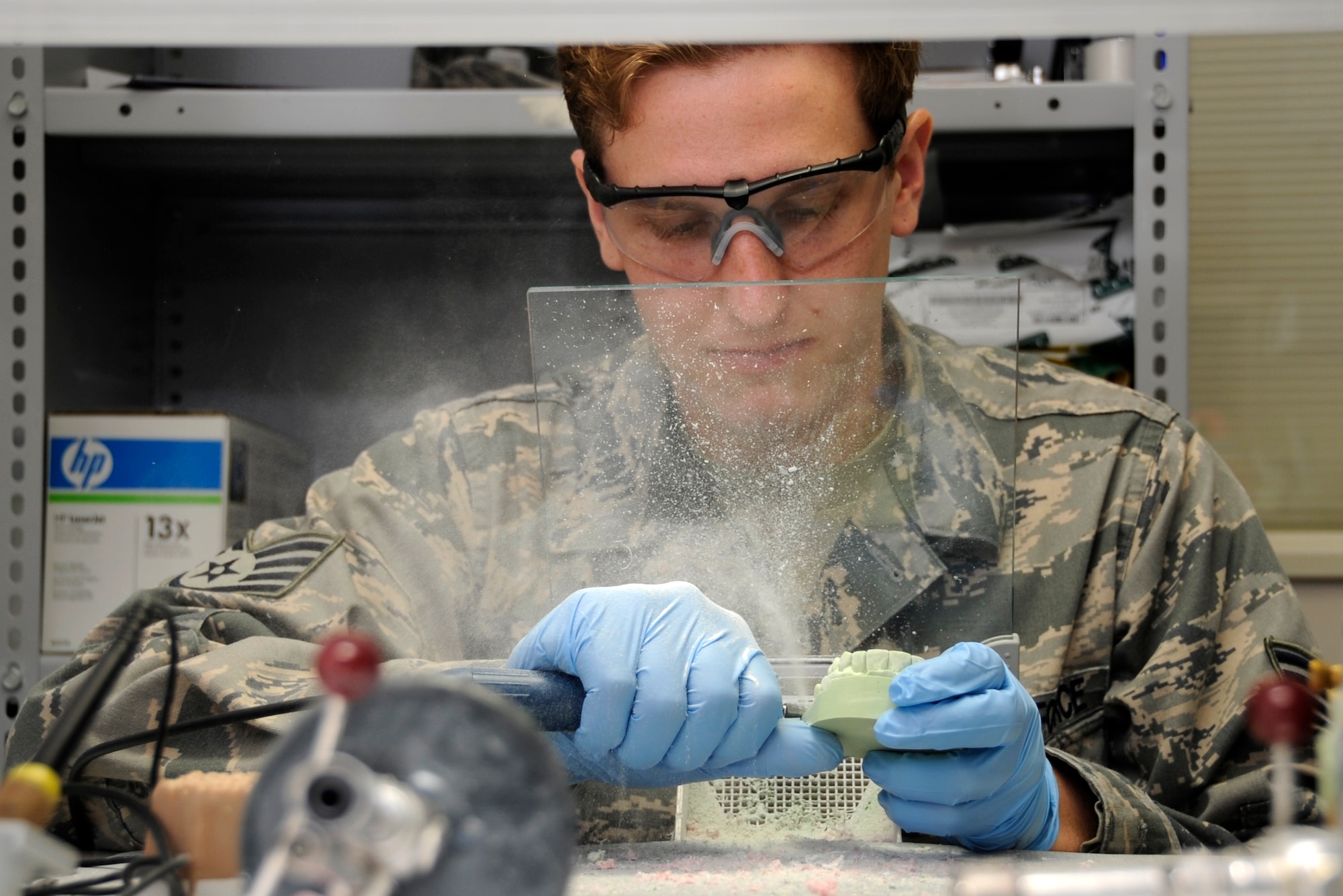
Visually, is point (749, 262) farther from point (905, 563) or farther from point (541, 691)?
point (541, 691)

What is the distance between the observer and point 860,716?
0.69 metres

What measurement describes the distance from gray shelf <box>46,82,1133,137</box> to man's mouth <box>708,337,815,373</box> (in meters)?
0.55

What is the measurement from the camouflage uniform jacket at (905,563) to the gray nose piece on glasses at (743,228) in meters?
0.20

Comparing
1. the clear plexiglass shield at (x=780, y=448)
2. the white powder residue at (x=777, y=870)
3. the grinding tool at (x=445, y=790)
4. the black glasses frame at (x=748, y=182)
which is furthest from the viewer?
the black glasses frame at (x=748, y=182)

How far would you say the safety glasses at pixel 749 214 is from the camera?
926 mm

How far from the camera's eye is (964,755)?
763 mm

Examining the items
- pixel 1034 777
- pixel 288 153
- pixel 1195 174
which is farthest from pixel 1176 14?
pixel 1195 174

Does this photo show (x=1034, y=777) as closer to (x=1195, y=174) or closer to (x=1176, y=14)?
(x=1176, y=14)

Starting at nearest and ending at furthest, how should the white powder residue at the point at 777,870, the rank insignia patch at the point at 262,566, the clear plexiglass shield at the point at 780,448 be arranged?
the white powder residue at the point at 777,870 < the clear plexiglass shield at the point at 780,448 < the rank insignia patch at the point at 262,566

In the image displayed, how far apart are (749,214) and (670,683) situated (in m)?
0.43

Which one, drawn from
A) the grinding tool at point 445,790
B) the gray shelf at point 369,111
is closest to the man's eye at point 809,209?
the gray shelf at point 369,111

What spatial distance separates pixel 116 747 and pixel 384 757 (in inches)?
10.1

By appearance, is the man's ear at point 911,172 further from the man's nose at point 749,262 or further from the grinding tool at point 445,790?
the grinding tool at point 445,790

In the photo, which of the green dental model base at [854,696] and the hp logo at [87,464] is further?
the hp logo at [87,464]
